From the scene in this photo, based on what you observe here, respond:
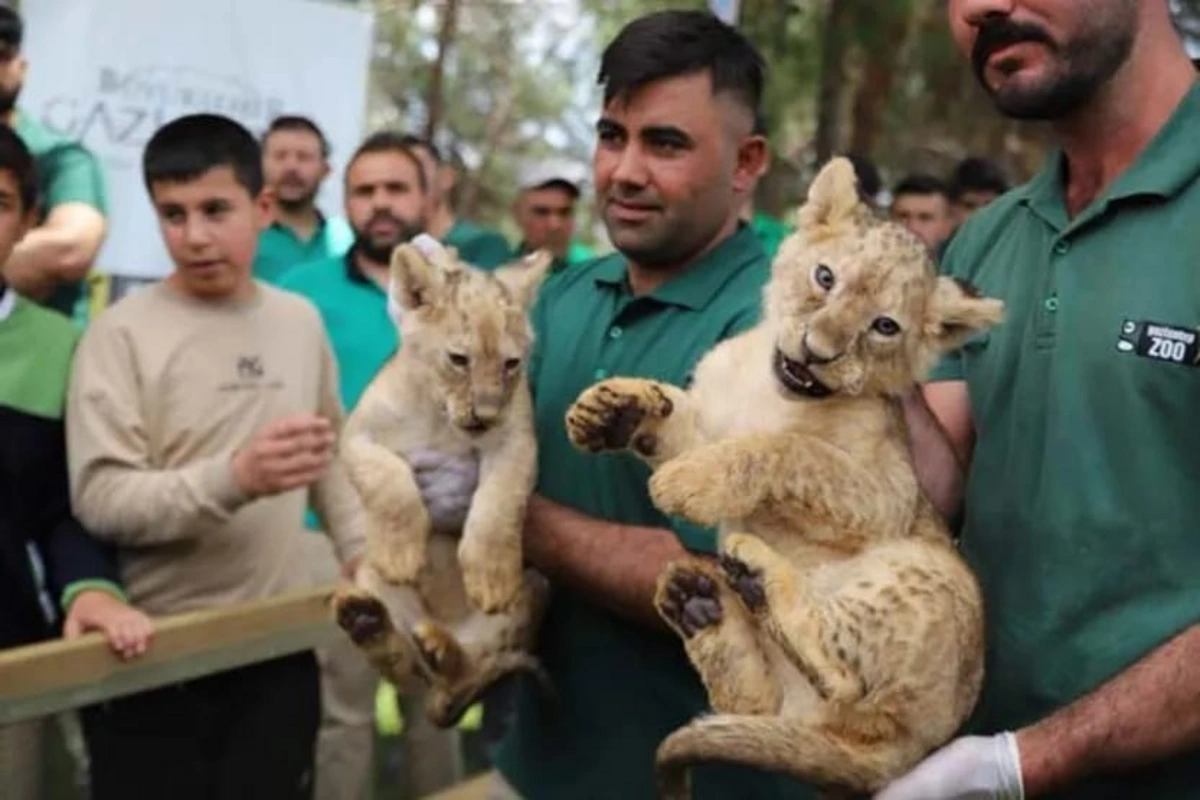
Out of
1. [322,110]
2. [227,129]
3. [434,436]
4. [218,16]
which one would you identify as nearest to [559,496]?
[434,436]

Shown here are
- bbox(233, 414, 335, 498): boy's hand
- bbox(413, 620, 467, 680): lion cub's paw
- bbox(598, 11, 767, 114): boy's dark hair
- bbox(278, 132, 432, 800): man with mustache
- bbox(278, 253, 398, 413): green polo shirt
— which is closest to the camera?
bbox(413, 620, 467, 680): lion cub's paw

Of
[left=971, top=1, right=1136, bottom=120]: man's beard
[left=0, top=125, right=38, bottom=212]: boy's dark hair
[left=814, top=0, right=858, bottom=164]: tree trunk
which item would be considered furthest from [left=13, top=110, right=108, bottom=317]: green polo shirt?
[left=814, top=0, right=858, bottom=164]: tree trunk

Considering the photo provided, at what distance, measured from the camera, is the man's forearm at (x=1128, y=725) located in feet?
7.40

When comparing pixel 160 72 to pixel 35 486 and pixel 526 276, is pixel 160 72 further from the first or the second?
pixel 526 276

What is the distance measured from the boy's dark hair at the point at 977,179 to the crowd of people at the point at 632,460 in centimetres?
440

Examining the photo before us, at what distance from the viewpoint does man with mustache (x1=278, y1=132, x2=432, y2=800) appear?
438 cm

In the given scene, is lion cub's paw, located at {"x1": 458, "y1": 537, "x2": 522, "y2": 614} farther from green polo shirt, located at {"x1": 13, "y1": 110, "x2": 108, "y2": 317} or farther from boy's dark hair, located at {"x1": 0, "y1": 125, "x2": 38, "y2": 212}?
green polo shirt, located at {"x1": 13, "y1": 110, "x2": 108, "y2": 317}

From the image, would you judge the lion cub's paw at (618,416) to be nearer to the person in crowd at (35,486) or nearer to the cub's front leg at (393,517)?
the cub's front leg at (393,517)

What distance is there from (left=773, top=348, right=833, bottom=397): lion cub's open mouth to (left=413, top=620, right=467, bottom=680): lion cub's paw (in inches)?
37.7

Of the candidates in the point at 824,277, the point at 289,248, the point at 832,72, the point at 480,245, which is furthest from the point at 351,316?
the point at 832,72

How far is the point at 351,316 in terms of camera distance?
18.7 ft

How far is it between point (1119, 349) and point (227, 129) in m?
2.73

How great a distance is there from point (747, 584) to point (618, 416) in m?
0.37

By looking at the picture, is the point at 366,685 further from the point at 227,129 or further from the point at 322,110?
the point at 322,110
